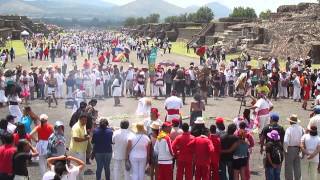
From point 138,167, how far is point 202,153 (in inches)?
55.2

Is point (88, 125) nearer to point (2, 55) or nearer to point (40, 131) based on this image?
point (40, 131)

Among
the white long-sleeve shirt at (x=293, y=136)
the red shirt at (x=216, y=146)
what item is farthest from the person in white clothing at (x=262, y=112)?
the red shirt at (x=216, y=146)

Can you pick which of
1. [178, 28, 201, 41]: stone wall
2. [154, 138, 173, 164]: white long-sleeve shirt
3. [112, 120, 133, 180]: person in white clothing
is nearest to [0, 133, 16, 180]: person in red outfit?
[112, 120, 133, 180]: person in white clothing

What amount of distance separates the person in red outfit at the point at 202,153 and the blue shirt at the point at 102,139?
5.98 ft

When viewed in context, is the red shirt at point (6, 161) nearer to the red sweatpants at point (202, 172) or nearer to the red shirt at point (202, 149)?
the red shirt at point (202, 149)

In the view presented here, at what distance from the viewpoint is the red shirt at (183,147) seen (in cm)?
1082

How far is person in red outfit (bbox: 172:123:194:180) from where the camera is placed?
35.5 ft

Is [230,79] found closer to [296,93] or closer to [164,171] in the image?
[296,93]

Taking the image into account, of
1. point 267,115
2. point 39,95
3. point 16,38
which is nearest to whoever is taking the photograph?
point 267,115

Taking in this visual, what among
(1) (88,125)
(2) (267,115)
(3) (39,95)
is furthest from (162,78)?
(1) (88,125)

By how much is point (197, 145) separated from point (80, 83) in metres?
14.9

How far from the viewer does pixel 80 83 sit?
2480cm

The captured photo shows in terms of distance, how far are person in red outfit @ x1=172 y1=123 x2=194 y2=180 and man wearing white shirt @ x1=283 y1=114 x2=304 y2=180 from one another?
2.39m

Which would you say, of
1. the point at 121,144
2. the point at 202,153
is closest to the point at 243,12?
the point at 121,144
